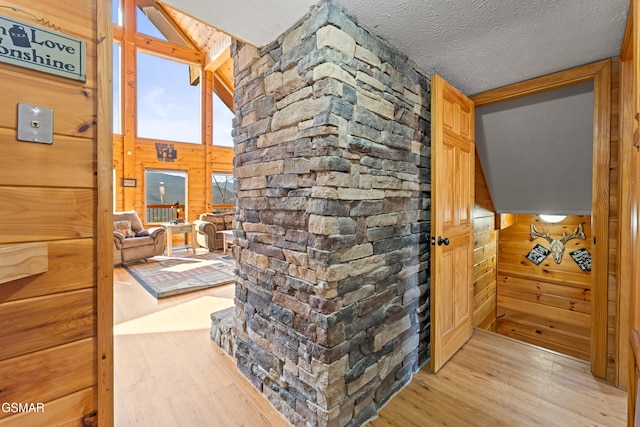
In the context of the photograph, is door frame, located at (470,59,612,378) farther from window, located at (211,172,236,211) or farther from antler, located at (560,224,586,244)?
window, located at (211,172,236,211)

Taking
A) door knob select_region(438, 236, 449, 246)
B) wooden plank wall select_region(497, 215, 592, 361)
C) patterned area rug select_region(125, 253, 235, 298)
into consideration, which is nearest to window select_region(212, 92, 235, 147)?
patterned area rug select_region(125, 253, 235, 298)

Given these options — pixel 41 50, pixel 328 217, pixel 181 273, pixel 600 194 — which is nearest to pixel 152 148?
pixel 181 273

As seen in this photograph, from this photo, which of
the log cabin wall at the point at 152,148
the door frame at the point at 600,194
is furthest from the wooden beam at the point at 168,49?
the door frame at the point at 600,194

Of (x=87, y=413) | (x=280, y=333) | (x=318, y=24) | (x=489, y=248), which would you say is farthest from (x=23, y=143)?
(x=489, y=248)

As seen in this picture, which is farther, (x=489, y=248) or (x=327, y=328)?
(x=489, y=248)

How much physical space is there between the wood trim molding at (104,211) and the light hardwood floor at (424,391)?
0.77 m

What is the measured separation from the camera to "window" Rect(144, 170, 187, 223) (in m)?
7.26

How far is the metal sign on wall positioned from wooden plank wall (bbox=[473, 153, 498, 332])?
10.3 ft

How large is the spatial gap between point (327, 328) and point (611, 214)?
208cm

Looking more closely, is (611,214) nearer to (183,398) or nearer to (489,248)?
(489,248)

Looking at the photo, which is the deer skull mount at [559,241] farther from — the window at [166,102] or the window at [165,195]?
the window at [166,102]

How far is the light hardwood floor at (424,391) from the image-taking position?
64.6 inches

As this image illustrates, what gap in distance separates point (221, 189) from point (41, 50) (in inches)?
303

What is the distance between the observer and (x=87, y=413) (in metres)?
1.03
